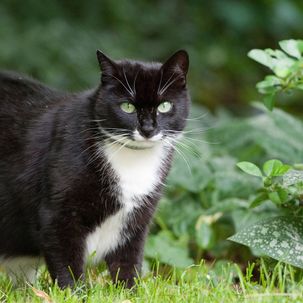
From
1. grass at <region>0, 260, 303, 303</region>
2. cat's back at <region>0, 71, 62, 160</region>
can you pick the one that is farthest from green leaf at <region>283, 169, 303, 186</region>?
cat's back at <region>0, 71, 62, 160</region>

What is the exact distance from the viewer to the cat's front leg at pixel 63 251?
10.7 ft

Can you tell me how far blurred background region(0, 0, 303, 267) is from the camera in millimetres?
4559

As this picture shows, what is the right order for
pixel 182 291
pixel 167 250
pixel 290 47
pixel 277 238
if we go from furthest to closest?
pixel 167 250 → pixel 290 47 → pixel 277 238 → pixel 182 291

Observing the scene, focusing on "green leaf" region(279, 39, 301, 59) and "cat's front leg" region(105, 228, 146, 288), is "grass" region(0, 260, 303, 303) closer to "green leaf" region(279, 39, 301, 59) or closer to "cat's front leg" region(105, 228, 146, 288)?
"cat's front leg" region(105, 228, 146, 288)

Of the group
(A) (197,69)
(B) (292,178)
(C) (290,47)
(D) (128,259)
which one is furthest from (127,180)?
(A) (197,69)

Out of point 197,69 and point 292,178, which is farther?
point 197,69

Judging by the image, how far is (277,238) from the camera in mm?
3477

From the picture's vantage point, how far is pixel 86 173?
3.27 meters

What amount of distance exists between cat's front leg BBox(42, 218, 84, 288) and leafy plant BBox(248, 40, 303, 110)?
46.6 inches

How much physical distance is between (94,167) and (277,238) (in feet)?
3.03

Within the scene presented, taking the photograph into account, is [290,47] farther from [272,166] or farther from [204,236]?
[204,236]

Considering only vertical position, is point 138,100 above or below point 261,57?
below

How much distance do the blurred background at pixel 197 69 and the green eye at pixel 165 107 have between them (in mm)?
449

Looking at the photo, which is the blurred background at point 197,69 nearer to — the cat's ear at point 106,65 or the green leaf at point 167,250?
the green leaf at point 167,250
